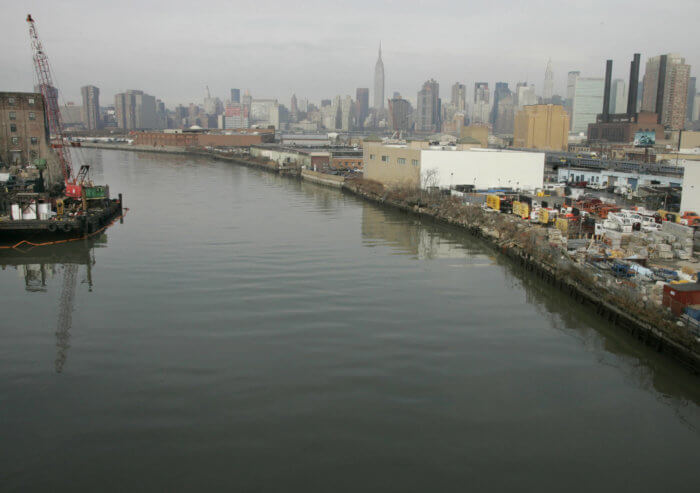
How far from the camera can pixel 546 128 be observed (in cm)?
3744

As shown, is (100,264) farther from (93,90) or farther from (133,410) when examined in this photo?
(93,90)

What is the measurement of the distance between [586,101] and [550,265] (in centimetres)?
6994

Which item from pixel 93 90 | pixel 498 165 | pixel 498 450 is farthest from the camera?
pixel 93 90

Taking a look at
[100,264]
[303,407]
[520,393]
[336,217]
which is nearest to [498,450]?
[520,393]

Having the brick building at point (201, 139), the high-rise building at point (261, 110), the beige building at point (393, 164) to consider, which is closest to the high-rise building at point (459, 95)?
the high-rise building at point (261, 110)

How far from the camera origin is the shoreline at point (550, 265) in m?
4.74

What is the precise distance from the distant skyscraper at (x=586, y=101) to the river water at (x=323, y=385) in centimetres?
6770

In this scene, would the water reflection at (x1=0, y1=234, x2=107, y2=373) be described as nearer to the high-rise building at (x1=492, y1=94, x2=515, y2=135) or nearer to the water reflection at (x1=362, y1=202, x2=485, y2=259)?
the water reflection at (x1=362, y1=202, x2=485, y2=259)

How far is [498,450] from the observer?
346 centimetres

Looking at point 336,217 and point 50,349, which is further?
point 336,217

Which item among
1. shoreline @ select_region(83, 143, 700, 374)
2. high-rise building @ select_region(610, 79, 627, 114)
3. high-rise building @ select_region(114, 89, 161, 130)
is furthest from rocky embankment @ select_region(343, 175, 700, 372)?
high-rise building @ select_region(114, 89, 161, 130)

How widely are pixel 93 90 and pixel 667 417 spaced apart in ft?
280

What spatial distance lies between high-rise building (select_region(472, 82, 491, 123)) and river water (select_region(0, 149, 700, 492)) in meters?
74.6

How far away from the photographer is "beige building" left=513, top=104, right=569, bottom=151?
123 ft
